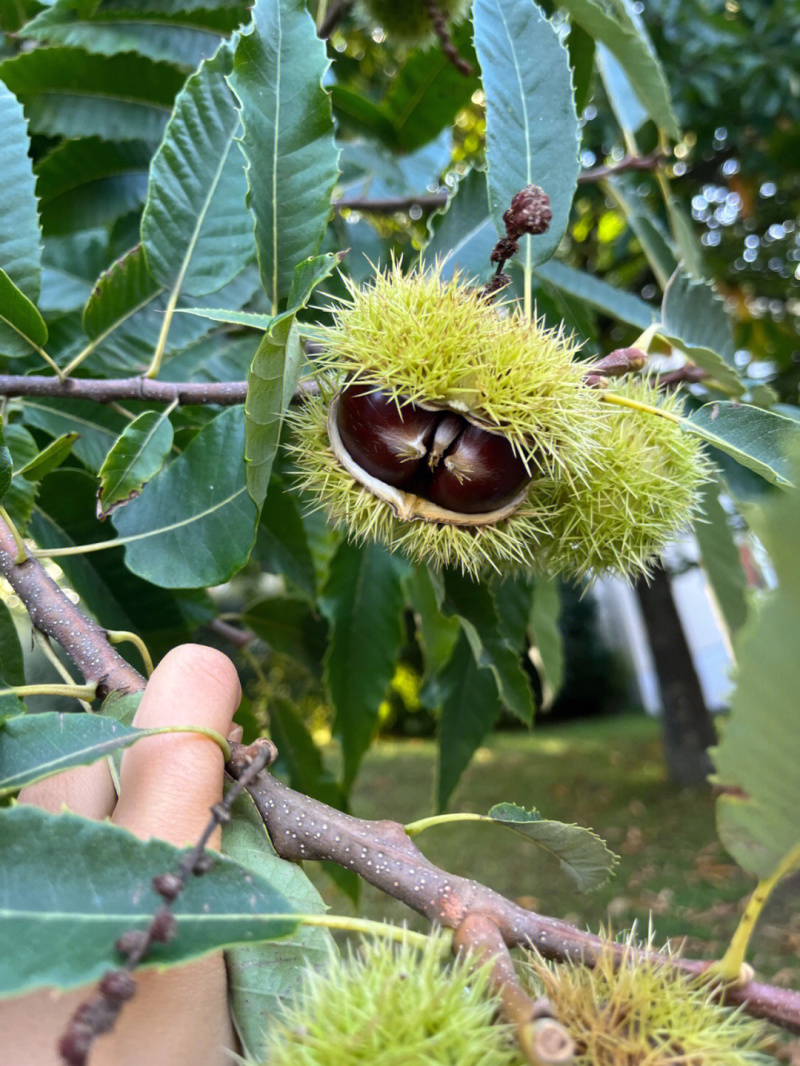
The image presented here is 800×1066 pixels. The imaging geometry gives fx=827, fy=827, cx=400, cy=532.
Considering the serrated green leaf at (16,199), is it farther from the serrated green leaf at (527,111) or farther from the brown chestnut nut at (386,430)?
the serrated green leaf at (527,111)

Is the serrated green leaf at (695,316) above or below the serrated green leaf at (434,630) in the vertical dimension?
above

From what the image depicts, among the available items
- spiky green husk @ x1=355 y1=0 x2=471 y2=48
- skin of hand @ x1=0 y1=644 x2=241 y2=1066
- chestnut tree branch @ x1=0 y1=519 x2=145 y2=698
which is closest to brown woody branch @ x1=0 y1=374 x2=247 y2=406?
chestnut tree branch @ x1=0 y1=519 x2=145 y2=698

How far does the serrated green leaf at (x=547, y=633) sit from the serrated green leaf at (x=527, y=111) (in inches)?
33.1

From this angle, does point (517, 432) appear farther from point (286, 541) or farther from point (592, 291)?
point (592, 291)

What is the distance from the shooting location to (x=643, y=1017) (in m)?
0.55

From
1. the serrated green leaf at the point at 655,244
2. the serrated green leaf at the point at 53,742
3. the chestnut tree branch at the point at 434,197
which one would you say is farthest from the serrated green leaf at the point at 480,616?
the chestnut tree branch at the point at 434,197

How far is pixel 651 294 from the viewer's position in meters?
4.54

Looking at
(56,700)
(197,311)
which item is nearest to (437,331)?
(197,311)

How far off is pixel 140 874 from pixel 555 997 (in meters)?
0.30

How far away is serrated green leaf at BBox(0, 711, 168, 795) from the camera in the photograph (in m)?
0.65

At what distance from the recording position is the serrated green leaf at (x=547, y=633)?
70.0 inches

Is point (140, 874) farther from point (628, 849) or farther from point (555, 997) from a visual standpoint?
point (628, 849)

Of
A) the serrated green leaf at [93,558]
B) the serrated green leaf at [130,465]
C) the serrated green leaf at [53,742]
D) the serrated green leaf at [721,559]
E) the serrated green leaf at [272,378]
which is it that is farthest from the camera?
the serrated green leaf at [721,559]

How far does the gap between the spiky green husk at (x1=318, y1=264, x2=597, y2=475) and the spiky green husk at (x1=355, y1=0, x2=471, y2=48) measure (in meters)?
1.41
